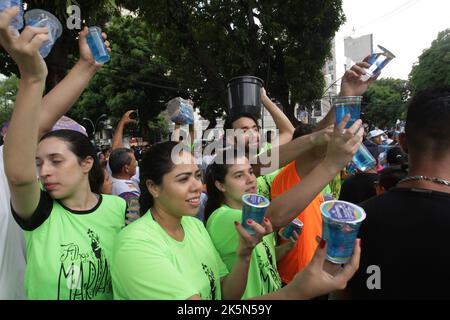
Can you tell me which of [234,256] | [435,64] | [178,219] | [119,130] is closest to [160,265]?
[178,219]

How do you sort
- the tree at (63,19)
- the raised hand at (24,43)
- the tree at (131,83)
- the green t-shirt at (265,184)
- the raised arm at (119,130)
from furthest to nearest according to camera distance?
the tree at (131,83)
the tree at (63,19)
the raised arm at (119,130)
the green t-shirt at (265,184)
the raised hand at (24,43)

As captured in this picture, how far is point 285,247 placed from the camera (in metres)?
2.34

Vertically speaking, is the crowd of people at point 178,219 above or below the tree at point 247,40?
below

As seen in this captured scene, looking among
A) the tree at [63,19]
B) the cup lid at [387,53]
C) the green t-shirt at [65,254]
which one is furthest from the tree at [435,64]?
the green t-shirt at [65,254]

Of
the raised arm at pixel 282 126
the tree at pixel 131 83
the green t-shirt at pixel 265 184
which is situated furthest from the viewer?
the tree at pixel 131 83

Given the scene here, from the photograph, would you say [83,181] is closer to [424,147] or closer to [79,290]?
[79,290]

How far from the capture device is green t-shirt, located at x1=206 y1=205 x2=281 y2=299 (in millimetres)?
1921

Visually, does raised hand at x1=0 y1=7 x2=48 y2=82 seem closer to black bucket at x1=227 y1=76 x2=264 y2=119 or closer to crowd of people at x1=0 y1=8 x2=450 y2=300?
crowd of people at x1=0 y1=8 x2=450 y2=300

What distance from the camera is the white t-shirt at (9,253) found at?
1.65m

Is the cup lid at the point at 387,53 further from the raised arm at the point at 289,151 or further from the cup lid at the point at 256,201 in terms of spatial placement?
the cup lid at the point at 256,201

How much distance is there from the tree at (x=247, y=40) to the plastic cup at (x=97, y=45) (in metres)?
8.62
